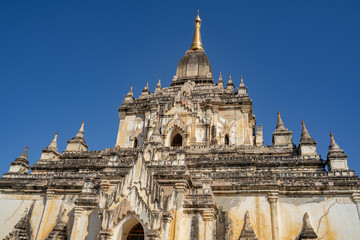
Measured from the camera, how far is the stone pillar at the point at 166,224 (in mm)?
13952

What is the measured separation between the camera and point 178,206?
14.8 meters

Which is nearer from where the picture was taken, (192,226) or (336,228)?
(192,226)

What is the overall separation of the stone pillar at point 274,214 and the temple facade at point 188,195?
5 centimetres

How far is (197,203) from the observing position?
48.8 feet

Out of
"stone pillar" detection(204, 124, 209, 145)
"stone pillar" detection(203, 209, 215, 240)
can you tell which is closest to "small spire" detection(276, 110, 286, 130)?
"stone pillar" detection(204, 124, 209, 145)

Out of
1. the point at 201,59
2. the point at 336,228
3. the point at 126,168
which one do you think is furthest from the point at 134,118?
the point at 336,228

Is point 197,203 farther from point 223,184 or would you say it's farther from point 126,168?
point 126,168

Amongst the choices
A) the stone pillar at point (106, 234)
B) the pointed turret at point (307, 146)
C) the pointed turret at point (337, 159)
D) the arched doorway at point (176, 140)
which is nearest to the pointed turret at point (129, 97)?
the arched doorway at point (176, 140)

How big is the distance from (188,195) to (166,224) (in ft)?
5.84

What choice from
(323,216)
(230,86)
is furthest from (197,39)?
(323,216)

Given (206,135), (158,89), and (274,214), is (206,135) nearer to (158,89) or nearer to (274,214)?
(158,89)

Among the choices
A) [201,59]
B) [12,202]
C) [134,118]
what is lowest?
[12,202]

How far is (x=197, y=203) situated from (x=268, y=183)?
4616 millimetres

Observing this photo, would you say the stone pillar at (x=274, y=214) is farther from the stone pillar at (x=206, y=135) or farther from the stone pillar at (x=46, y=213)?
the stone pillar at (x=46, y=213)
